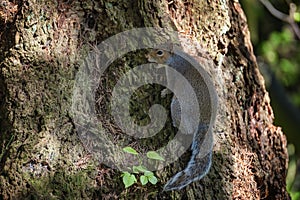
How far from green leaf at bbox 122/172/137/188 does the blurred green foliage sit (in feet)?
5.27

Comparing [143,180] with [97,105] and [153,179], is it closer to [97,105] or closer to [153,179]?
[153,179]

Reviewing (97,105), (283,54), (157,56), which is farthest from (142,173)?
(283,54)

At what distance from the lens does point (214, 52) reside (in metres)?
2.59

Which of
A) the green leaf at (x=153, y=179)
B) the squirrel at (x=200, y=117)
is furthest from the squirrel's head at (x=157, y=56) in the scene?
the green leaf at (x=153, y=179)

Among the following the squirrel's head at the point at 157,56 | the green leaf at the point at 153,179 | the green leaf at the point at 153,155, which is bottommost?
the green leaf at the point at 153,179

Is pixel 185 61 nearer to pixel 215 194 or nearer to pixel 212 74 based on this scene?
pixel 212 74

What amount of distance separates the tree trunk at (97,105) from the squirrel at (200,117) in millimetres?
33

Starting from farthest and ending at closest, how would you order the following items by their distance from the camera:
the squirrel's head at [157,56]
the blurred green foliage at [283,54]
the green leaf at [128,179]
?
the blurred green foliage at [283,54]
the squirrel's head at [157,56]
the green leaf at [128,179]

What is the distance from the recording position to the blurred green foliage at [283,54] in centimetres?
464

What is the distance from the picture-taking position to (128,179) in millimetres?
2156

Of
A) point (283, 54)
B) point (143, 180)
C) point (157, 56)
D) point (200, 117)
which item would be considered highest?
point (283, 54)

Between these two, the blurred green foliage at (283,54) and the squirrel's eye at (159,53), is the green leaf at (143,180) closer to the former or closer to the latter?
the squirrel's eye at (159,53)

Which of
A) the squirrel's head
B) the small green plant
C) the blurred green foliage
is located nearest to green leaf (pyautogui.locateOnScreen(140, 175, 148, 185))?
the small green plant

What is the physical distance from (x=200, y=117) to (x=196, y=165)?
27cm
